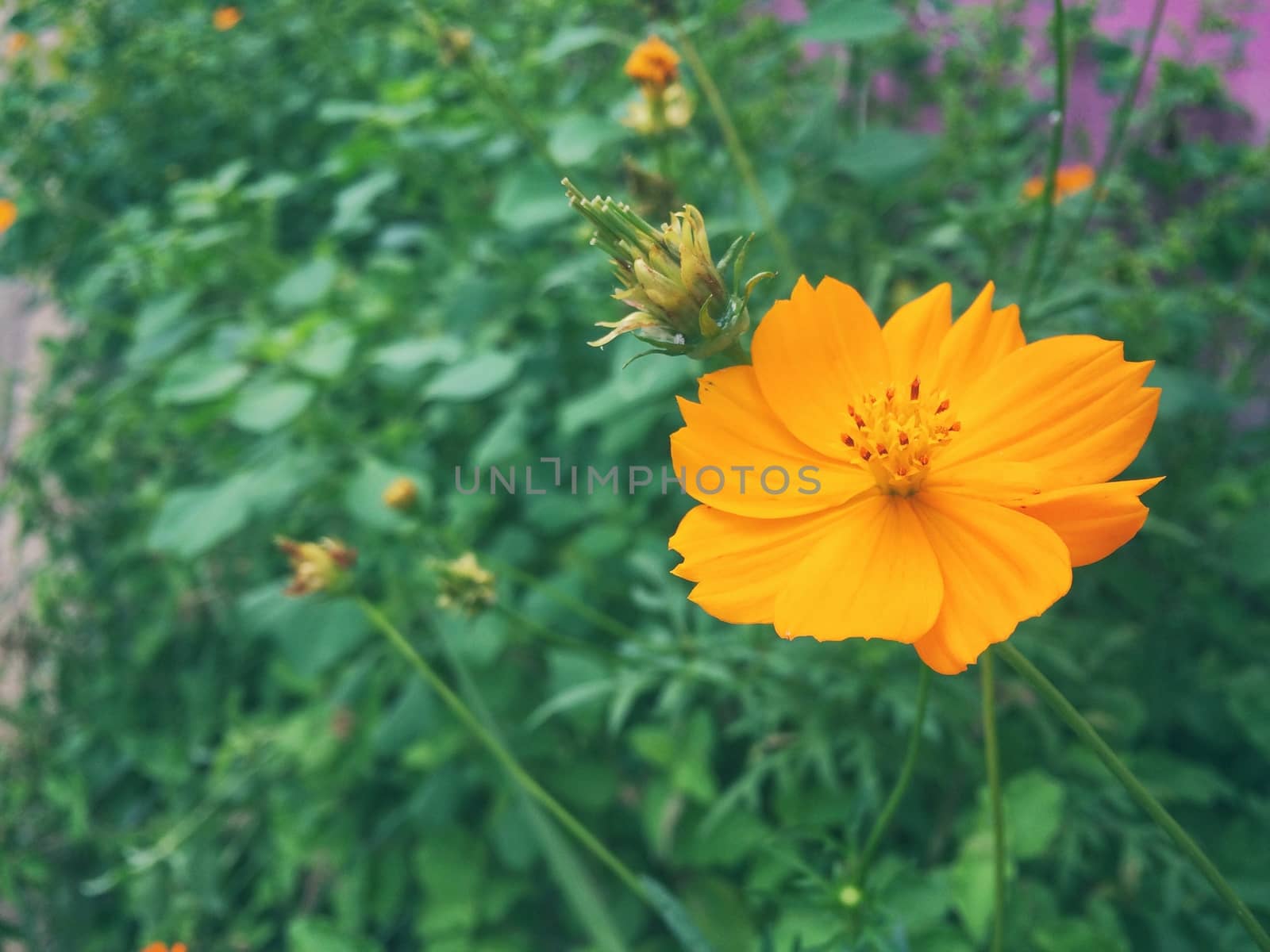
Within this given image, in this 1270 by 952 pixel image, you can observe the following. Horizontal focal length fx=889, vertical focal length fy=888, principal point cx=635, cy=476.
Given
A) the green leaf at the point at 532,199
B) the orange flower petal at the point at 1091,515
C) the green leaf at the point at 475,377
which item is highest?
the orange flower petal at the point at 1091,515

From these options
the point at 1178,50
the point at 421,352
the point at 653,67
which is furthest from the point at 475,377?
the point at 1178,50

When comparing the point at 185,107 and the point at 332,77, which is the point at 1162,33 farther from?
the point at 185,107

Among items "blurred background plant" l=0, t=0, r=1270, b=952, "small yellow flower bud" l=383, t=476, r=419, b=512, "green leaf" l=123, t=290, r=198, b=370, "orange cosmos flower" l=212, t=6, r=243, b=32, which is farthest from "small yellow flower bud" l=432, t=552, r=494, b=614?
"orange cosmos flower" l=212, t=6, r=243, b=32

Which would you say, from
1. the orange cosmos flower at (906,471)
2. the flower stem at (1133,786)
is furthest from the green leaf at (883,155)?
the flower stem at (1133,786)

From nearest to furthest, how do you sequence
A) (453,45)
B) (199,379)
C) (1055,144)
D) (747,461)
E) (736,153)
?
(747,461) < (1055,144) < (736,153) < (453,45) < (199,379)

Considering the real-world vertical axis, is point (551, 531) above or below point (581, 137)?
below

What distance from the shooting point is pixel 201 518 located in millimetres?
1229

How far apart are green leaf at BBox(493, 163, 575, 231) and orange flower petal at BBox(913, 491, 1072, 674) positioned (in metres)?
0.75

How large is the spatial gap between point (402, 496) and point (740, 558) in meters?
0.58

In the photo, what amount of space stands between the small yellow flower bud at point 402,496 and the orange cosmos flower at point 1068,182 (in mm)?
974

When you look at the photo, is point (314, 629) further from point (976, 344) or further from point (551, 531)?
point (976, 344)

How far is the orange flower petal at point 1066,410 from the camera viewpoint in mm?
510

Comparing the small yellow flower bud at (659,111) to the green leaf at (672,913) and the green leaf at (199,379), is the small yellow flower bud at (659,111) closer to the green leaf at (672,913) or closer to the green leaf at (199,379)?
the green leaf at (199,379)

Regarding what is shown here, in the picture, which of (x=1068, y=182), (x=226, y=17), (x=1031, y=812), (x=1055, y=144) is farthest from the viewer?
(x=226, y=17)
